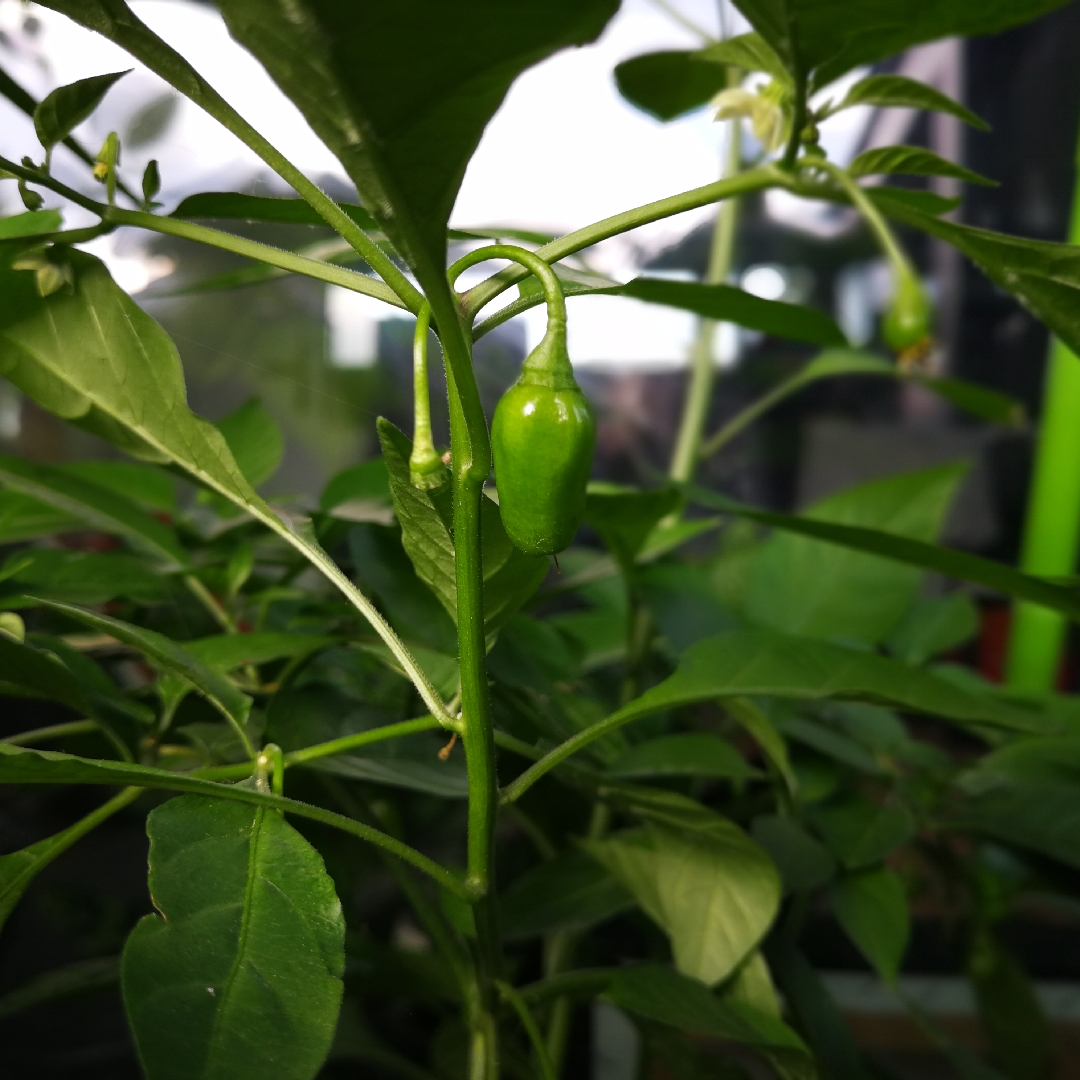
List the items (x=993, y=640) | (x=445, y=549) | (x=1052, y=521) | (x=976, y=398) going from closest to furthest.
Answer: (x=445, y=549) < (x=976, y=398) < (x=1052, y=521) < (x=993, y=640)

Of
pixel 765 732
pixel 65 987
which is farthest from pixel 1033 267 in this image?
pixel 65 987

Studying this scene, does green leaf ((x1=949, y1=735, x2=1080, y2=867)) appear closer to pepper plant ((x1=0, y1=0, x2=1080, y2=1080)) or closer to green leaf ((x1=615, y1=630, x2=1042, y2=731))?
pepper plant ((x1=0, y1=0, x2=1080, y2=1080))

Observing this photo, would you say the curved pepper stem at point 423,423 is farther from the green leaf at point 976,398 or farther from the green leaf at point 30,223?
the green leaf at point 976,398

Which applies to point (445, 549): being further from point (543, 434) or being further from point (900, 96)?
point (900, 96)

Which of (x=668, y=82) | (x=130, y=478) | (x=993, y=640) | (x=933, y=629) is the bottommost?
(x=993, y=640)

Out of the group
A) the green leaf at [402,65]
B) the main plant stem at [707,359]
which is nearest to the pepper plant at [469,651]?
the green leaf at [402,65]
